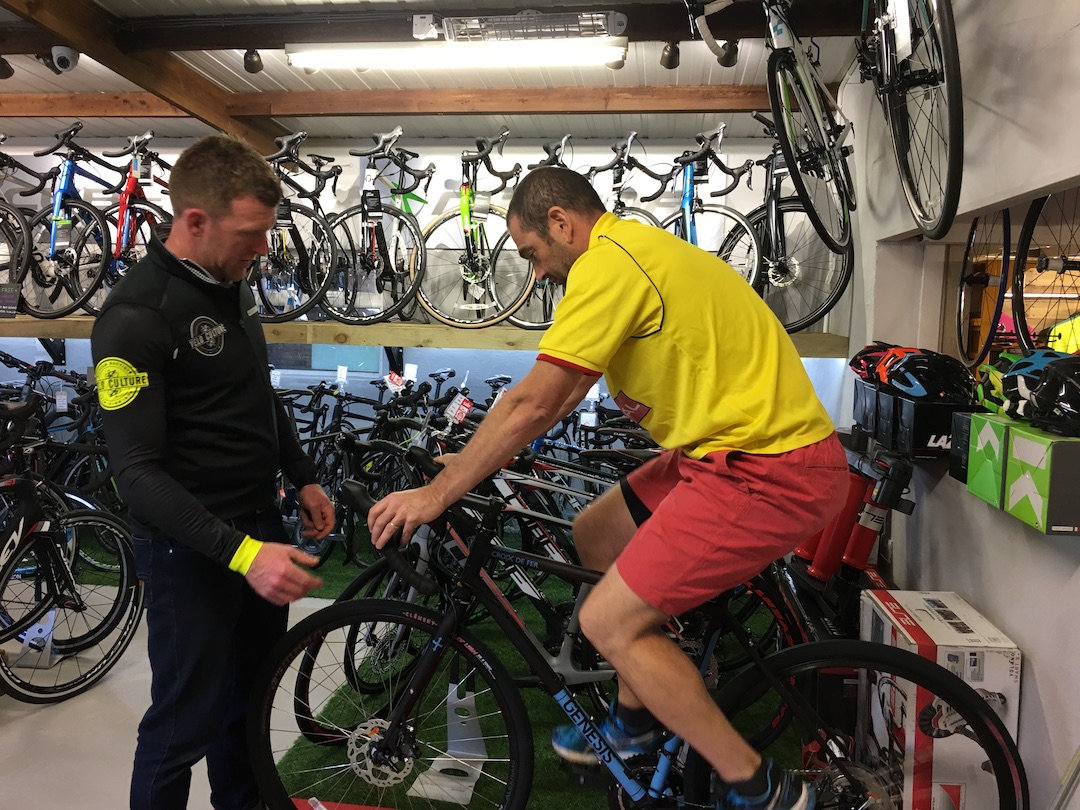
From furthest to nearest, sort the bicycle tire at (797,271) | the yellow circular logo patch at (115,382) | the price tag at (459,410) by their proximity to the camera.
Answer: the bicycle tire at (797,271) → the price tag at (459,410) → the yellow circular logo patch at (115,382)

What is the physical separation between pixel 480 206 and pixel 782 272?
2151mm

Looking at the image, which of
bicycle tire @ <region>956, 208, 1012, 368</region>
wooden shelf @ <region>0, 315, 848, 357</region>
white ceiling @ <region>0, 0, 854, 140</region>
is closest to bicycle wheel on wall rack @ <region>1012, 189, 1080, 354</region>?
bicycle tire @ <region>956, 208, 1012, 368</region>

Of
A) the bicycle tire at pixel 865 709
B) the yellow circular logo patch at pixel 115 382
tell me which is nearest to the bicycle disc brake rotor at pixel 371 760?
the bicycle tire at pixel 865 709

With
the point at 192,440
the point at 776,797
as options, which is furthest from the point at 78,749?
the point at 776,797

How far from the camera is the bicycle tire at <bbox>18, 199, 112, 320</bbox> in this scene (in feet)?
15.5

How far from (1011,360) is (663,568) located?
55.7 inches

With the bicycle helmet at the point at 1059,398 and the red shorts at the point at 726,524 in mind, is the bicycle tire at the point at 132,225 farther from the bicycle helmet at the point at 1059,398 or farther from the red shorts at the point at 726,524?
the bicycle helmet at the point at 1059,398

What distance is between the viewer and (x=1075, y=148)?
1.69 metres

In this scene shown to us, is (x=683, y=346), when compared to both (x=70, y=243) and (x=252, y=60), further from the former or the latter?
(x=70, y=243)

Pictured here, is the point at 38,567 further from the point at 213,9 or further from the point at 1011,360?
the point at 1011,360

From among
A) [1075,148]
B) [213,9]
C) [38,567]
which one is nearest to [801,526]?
[1075,148]

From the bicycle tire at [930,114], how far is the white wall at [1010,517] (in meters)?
0.14

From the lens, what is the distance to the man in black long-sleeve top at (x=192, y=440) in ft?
4.59

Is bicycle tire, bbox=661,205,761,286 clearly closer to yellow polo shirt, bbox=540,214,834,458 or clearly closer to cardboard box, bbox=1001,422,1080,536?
cardboard box, bbox=1001,422,1080,536
